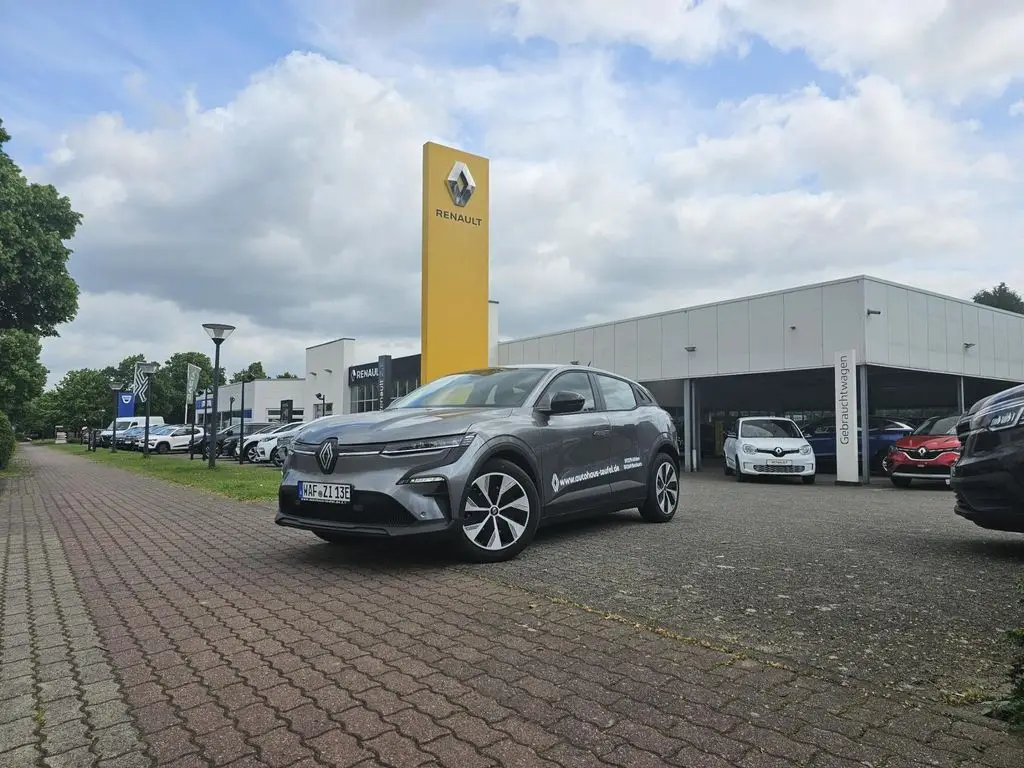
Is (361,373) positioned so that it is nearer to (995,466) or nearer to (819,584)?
(995,466)

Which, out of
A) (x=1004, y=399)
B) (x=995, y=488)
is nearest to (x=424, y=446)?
(x=995, y=488)

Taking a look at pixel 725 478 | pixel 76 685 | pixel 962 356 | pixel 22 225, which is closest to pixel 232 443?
pixel 22 225

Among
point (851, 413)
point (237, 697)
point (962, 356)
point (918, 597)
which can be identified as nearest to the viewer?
point (237, 697)

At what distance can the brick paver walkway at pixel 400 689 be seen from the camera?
2340mm

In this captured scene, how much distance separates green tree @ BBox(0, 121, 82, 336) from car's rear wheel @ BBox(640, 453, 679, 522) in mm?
19464

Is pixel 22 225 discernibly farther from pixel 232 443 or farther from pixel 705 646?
pixel 705 646

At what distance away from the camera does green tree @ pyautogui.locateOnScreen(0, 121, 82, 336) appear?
19312 millimetres

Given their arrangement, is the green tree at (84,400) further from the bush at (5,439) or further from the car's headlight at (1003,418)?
the car's headlight at (1003,418)

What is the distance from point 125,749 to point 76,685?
0.83m

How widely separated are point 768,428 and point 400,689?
15.0 metres

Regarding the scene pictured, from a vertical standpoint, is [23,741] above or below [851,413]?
below

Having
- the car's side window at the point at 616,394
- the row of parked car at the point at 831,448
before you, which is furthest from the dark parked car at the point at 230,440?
the car's side window at the point at 616,394

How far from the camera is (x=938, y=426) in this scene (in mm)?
13805

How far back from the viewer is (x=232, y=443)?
1197 inches
